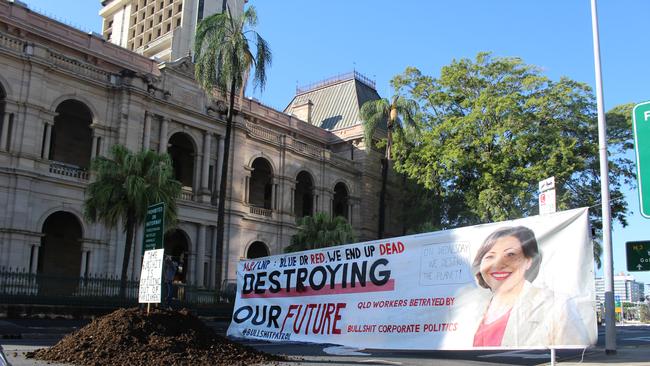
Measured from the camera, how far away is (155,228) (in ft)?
41.0

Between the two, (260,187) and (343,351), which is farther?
(260,187)

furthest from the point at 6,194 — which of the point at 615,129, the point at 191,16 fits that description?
the point at 191,16

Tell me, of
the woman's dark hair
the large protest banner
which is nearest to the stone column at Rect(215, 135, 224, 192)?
the large protest banner

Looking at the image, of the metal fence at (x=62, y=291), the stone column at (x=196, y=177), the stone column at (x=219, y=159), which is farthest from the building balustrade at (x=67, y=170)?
the stone column at (x=219, y=159)

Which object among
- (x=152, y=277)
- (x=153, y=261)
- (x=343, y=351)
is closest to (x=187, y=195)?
(x=153, y=261)

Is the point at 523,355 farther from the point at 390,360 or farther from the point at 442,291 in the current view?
the point at 442,291

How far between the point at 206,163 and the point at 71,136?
796 centimetres

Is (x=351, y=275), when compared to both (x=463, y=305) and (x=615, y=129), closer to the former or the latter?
(x=463, y=305)

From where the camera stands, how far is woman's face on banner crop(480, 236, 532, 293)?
912 centimetres

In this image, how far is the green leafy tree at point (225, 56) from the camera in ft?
92.9

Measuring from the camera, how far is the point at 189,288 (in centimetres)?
2734

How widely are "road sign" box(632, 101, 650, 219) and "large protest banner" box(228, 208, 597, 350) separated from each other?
2.92 metres

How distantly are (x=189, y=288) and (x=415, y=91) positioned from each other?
727 inches

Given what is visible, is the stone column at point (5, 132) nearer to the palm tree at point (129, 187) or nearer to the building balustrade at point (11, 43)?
the building balustrade at point (11, 43)
